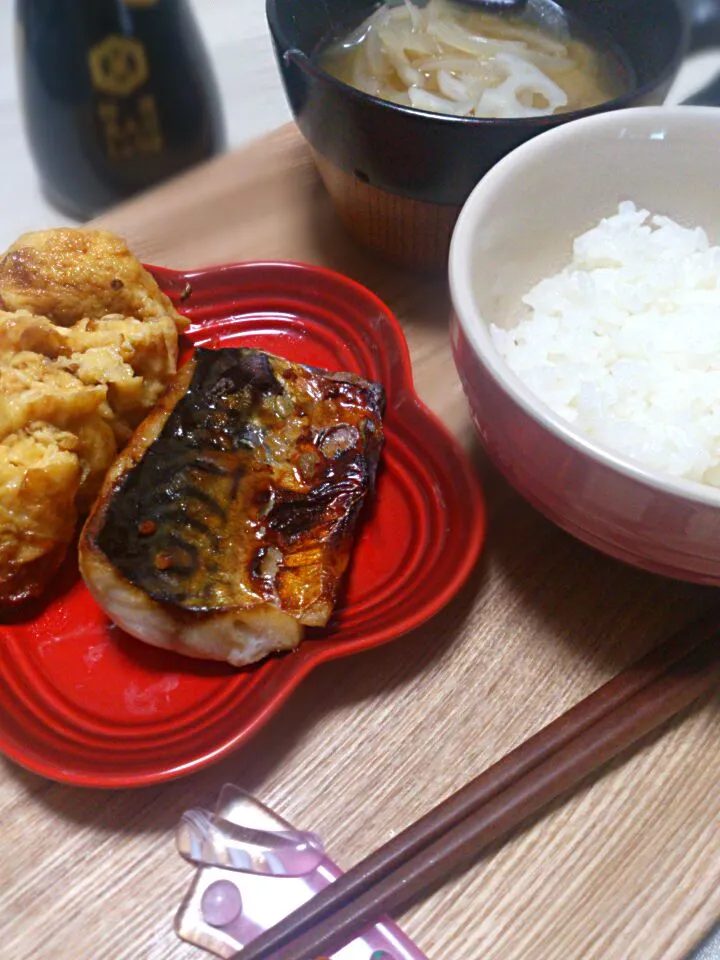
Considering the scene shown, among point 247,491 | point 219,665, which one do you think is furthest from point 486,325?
point 219,665

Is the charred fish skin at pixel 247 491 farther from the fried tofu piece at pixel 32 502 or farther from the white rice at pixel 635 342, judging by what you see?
Answer: the white rice at pixel 635 342

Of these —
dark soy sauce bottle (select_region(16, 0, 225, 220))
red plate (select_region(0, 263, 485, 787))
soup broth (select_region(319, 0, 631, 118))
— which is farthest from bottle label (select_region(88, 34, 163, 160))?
red plate (select_region(0, 263, 485, 787))

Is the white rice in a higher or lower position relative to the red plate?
higher

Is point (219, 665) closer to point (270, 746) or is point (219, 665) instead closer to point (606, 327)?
point (270, 746)

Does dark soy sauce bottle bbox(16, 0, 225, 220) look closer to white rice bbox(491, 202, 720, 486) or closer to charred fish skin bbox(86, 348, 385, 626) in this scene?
charred fish skin bbox(86, 348, 385, 626)

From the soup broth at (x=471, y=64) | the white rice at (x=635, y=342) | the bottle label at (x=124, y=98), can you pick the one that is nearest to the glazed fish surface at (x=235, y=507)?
the white rice at (x=635, y=342)

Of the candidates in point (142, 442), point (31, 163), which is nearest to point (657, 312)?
point (142, 442)

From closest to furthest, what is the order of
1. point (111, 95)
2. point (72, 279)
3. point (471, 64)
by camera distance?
1. point (72, 279)
2. point (471, 64)
3. point (111, 95)
